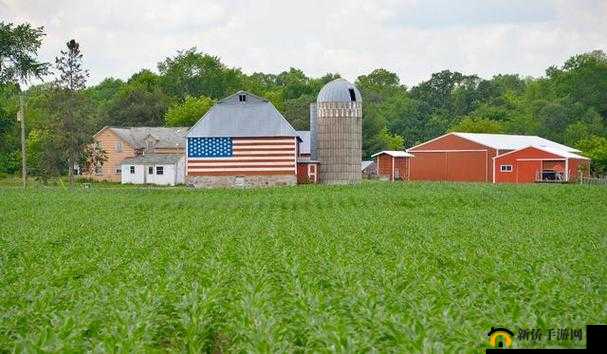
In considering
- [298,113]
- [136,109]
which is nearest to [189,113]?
[136,109]

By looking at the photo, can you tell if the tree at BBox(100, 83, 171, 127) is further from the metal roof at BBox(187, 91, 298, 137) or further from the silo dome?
the silo dome

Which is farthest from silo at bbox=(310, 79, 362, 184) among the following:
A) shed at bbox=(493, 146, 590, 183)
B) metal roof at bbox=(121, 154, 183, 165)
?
metal roof at bbox=(121, 154, 183, 165)

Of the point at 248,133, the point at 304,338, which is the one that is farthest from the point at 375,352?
the point at 248,133

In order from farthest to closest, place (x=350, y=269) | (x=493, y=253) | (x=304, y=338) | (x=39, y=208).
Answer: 1. (x=39, y=208)
2. (x=493, y=253)
3. (x=350, y=269)
4. (x=304, y=338)

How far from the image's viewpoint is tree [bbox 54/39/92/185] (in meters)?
61.7

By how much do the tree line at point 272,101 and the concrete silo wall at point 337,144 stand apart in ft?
59.2

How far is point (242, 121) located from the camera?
60625 mm

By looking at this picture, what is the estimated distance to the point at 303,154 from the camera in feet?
220

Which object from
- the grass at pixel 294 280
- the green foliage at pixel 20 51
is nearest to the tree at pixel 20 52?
the green foliage at pixel 20 51

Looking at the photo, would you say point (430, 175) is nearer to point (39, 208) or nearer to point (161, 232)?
point (39, 208)

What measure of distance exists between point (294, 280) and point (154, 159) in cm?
5906

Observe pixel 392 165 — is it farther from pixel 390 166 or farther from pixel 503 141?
pixel 503 141

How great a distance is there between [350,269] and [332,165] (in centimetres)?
4514

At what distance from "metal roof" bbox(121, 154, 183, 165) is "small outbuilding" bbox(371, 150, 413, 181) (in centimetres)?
1880
